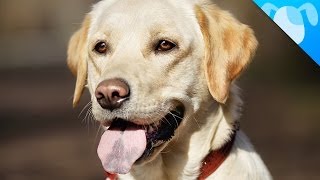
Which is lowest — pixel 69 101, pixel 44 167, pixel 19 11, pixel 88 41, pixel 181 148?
pixel 19 11

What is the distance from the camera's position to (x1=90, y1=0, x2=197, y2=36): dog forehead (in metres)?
4.46

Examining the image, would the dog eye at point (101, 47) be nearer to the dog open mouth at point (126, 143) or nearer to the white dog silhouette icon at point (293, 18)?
the dog open mouth at point (126, 143)

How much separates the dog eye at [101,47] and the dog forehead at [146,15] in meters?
0.09

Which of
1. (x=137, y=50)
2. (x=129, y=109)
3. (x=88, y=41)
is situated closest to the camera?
(x=129, y=109)

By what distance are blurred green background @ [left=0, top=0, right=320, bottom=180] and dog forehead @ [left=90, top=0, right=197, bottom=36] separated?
93 centimetres

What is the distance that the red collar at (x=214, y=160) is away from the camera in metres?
4.51

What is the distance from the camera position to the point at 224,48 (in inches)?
178

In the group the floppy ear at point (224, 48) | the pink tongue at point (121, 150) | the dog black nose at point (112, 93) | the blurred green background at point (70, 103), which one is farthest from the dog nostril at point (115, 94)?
the blurred green background at point (70, 103)

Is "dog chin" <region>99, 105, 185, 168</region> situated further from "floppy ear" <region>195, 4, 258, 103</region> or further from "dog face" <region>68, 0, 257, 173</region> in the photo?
"floppy ear" <region>195, 4, 258, 103</region>

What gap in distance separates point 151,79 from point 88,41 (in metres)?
0.61

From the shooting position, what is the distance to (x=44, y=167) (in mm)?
10117

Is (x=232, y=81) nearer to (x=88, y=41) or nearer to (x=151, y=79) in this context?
(x=151, y=79)

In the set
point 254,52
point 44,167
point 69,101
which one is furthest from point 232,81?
point 69,101

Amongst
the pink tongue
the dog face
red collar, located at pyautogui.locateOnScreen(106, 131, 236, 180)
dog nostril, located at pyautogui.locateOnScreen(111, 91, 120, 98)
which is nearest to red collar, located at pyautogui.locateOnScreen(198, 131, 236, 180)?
red collar, located at pyautogui.locateOnScreen(106, 131, 236, 180)
